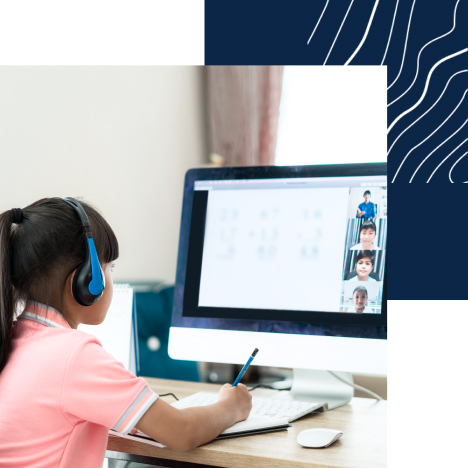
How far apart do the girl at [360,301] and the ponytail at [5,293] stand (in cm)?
59

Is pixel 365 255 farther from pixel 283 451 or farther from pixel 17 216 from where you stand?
pixel 17 216

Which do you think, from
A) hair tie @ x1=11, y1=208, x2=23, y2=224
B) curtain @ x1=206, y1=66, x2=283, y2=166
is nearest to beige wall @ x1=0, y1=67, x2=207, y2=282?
curtain @ x1=206, y1=66, x2=283, y2=166

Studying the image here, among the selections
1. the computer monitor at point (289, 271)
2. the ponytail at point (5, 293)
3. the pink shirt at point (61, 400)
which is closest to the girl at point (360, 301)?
the computer monitor at point (289, 271)

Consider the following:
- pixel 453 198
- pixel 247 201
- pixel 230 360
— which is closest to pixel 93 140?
pixel 247 201

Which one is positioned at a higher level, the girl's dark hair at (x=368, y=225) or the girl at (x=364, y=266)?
Answer: the girl's dark hair at (x=368, y=225)

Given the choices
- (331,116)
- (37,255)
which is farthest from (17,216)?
(331,116)

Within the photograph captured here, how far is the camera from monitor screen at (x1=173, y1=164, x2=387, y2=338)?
958 millimetres

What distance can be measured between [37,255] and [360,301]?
0.58 meters

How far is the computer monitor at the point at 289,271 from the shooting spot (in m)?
0.95

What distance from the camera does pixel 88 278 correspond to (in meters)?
0.74

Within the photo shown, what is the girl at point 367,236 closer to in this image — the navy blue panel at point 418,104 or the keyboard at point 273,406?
the navy blue panel at point 418,104

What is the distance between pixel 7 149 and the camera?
51.2 inches

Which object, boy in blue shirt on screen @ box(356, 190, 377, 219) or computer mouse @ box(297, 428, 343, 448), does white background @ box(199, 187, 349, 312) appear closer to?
boy in blue shirt on screen @ box(356, 190, 377, 219)

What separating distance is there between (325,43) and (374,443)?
80 centimetres
